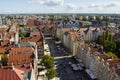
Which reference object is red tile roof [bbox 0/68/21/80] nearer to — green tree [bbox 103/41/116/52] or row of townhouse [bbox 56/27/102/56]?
row of townhouse [bbox 56/27/102/56]

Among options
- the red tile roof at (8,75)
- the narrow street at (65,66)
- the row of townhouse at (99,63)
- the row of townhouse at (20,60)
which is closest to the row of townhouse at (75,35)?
the narrow street at (65,66)

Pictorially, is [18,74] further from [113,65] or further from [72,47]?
[72,47]

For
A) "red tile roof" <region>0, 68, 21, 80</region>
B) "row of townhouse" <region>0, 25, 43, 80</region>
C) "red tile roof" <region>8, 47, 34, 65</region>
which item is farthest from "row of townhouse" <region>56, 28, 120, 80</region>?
"red tile roof" <region>0, 68, 21, 80</region>

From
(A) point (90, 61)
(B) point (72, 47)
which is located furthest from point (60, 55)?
(A) point (90, 61)

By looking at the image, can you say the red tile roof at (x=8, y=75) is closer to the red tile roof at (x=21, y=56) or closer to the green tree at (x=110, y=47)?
the red tile roof at (x=21, y=56)

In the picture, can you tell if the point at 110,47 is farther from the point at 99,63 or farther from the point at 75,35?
the point at 99,63

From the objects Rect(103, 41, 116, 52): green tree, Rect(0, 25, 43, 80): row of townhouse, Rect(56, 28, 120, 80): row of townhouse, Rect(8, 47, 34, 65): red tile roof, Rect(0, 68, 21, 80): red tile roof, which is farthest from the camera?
Rect(103, 41, 116, 52): green tree
